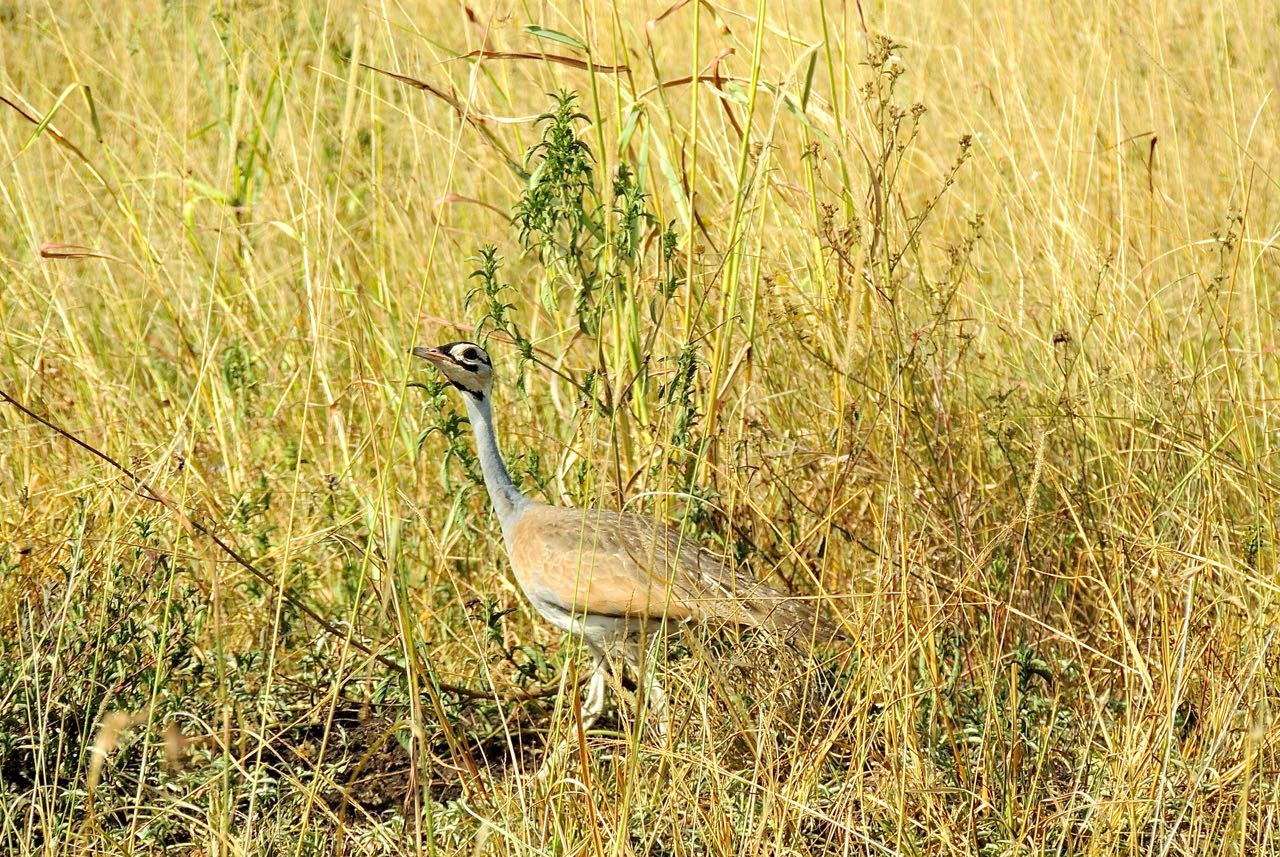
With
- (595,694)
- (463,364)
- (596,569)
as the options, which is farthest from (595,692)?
(463,364)

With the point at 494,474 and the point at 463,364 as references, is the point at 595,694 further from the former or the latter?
the point at 463,364

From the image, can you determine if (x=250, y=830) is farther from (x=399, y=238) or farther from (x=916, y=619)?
(x=399, y=238)

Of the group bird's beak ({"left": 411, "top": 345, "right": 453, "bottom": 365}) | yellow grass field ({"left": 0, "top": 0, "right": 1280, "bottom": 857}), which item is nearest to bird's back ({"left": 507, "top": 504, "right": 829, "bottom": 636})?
yellow grass field ({"left": 0, "top": 0, "right": 1280, "bottom": 857})

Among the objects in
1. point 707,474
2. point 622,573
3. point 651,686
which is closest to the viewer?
point 651,686

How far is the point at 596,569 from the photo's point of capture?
3957mm

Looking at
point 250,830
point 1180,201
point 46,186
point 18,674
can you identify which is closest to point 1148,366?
point 1180,201

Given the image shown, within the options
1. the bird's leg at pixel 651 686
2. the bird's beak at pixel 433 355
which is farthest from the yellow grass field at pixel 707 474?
the bird's beak at pixel 433 355

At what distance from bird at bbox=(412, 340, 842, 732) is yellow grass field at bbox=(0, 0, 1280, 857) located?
11cm

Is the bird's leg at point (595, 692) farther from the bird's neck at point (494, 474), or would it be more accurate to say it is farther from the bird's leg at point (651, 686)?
the bird's neck at point (494, 474)

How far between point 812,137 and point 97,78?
4.04m

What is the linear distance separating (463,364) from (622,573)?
0.69 meters

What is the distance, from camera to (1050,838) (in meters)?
3.22

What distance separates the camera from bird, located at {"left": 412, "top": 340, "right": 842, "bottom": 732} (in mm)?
3773

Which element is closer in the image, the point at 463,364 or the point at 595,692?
the point at 463,364
